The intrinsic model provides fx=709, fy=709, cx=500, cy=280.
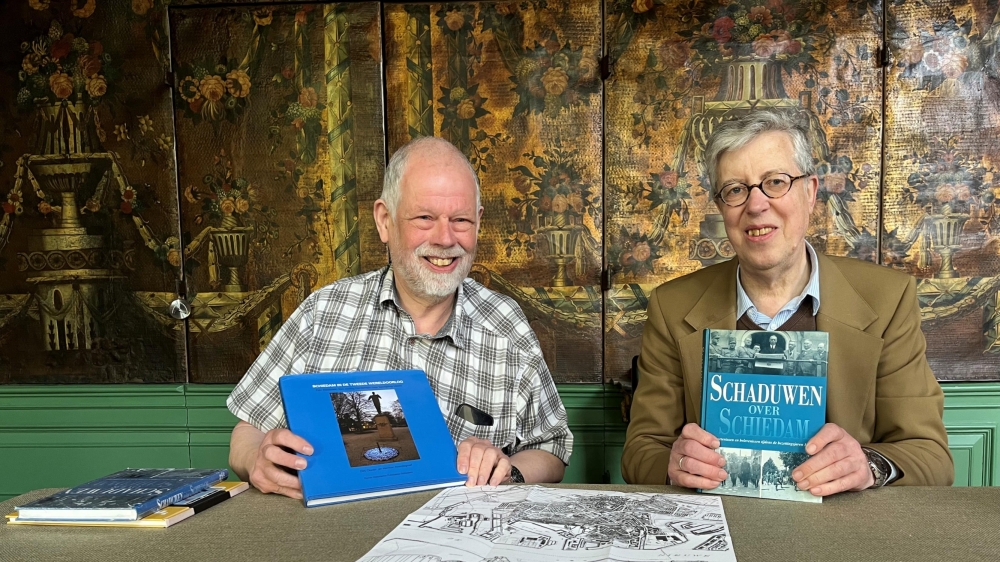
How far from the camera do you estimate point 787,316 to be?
188cm

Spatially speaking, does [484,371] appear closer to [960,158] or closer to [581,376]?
[581,376]

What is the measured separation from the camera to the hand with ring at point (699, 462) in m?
1.40

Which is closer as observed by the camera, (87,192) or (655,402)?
(655,402)

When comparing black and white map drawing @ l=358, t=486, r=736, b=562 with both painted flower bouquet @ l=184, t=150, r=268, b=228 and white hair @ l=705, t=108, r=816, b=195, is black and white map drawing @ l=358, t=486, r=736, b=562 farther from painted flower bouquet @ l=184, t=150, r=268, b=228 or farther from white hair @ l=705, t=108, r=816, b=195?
painted flower bouquet @ l=184, t=150, r=268, b=228

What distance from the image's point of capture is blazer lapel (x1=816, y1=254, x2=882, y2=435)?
1754 millimetres

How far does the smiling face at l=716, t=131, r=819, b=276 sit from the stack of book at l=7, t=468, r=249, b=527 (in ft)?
4.47

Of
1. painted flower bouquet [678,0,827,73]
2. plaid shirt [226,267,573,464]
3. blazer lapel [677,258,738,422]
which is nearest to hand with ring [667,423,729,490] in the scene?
blazer lapel [677,258,738,422]

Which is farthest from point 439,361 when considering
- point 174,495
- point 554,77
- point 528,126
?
point 554,77

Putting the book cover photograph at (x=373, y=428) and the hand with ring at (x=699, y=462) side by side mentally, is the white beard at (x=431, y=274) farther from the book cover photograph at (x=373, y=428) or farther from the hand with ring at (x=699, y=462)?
the hand with ring at (x=699, y=462)

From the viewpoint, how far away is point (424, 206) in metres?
2.14

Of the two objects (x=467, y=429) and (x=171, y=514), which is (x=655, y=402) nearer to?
(x=467, y=429)

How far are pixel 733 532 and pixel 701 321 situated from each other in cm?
78

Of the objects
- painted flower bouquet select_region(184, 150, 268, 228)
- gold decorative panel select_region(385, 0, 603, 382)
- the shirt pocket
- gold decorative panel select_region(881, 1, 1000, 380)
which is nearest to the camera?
the shirt pocket

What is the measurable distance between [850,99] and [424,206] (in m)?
2.08
